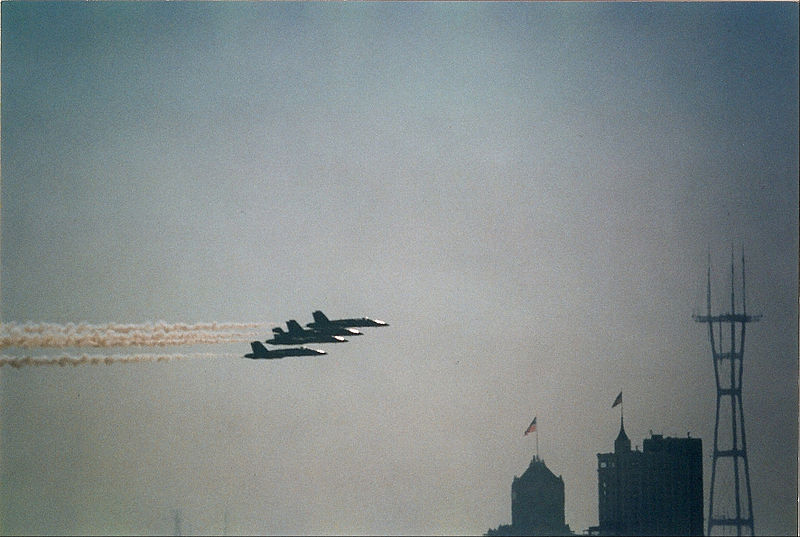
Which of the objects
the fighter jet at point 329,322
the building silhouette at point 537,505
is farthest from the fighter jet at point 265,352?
the building silhouette at point 537,505

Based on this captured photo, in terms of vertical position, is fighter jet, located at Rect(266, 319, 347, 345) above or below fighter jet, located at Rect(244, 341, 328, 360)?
above

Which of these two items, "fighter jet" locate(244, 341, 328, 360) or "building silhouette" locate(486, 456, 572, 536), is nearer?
"fighter jet" locate(244, 341, 328, 360)

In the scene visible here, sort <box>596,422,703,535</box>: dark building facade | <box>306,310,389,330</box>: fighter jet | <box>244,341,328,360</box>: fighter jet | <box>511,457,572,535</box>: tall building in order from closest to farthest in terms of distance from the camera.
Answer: <box>306,310,389,330</box>: fighter jet
<box>244,341,328,360</box>: fighter jet
<box>511,457,572,535</box>: tall building
<box>596,422,703,535</box>: dark building facade

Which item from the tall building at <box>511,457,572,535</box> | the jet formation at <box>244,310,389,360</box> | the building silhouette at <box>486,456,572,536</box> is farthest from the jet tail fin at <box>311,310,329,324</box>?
the tall building at <box>511,457,572,535</box>

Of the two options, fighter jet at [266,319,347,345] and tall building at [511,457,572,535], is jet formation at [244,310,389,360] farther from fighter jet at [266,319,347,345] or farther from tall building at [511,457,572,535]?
tall building at [511,457,572,535]

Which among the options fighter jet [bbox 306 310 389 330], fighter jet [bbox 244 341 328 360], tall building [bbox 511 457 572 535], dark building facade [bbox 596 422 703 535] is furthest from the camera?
dark building facade [bbox 596 422 703 535]

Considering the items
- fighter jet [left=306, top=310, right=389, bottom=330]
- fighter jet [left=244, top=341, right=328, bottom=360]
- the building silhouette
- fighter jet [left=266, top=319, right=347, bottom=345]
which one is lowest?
the building silhouette

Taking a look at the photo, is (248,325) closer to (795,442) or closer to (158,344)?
(158,344)

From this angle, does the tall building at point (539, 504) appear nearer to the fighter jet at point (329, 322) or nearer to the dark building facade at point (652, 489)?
the dark building facade at point (652, 489)

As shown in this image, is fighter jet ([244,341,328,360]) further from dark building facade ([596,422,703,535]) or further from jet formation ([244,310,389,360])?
Answer: dark building facade ([596,422,703,535])
